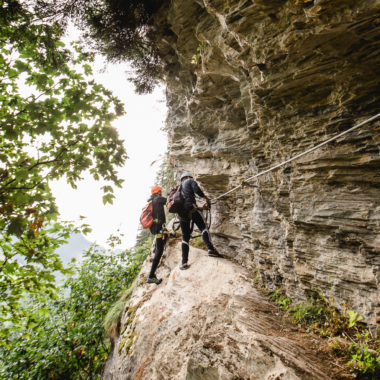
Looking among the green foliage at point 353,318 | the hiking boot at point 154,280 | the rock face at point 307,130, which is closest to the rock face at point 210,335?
the hiking boot at point 154,280

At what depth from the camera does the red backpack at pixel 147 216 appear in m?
6.77

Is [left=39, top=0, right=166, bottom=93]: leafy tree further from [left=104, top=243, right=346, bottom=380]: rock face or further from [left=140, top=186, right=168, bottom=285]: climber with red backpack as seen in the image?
[left=104, top=243, right=346, bottom=380]: rock face

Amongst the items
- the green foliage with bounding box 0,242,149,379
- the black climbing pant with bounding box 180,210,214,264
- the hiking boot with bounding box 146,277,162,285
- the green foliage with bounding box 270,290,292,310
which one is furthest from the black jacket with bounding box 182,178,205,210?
the green foliage with bounding box 0,242,149,379

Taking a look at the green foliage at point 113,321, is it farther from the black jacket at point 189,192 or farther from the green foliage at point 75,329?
the black jacket at point 189,192

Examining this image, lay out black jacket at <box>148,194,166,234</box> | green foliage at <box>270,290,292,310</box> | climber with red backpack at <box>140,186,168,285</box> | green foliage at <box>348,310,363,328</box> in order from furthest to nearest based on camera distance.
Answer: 1. black jacket at <box>148,194,166,234</box>
2. climber with red backpack at <box>140,186,168,285</box>
3. green foliage at <box>270,290,292,310</box>
4. green foliage at <box>348,310,363,328</box>

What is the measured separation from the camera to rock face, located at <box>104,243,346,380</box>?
2.70 metres

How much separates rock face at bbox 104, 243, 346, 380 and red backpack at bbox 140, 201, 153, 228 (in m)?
1.76

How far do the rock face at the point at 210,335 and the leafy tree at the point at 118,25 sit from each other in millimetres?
7958

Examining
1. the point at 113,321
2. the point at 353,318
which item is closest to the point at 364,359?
the point at 353,318

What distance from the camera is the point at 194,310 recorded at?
173 inches

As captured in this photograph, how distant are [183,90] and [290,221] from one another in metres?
6.26

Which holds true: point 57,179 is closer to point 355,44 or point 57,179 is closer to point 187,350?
point 187,350

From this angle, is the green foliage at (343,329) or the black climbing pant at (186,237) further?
the black climbing pant at (186,237)

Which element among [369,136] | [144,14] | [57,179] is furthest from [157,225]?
[144,14]
